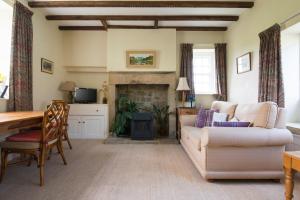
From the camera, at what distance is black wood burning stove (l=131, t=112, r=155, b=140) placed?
5.10 m

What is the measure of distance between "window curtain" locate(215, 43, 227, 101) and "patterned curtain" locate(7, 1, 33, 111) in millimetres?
4004

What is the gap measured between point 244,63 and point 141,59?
7.52 feet

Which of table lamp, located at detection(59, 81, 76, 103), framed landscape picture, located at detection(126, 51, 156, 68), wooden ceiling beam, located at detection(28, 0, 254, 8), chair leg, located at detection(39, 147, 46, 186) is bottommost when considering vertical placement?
chair leg, located at detection(39, 147, 46, 186)

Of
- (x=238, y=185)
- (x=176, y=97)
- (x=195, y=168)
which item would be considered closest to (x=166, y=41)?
(x=176, y=97)

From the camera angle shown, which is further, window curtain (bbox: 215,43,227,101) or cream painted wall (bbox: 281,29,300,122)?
window curtain (bbox: 215,43,227,101)

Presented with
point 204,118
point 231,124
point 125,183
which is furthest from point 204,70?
point 125,183

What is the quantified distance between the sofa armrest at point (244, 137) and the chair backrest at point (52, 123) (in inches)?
69.9

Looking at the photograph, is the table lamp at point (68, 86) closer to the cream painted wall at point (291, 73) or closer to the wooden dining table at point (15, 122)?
the wooden dining table at point (15, 122)

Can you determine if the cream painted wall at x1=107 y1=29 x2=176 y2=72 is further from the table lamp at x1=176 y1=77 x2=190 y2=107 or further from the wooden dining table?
the wooden dining table

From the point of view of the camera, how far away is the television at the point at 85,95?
5461 mm

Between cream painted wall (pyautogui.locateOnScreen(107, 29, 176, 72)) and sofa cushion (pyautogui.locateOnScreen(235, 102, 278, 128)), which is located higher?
cream painted wall (pyautogui.locateOnScreen(107, 29, 176, 72))

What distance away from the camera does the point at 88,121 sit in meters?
5.28

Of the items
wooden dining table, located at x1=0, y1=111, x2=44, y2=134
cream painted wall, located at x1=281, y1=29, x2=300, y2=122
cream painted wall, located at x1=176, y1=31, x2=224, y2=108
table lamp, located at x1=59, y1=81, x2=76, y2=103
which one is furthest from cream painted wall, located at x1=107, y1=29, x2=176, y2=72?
wooden dining table, located at x1=0, y1=111, x2=44, y2=134

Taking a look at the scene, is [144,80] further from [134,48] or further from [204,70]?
[204,70]
